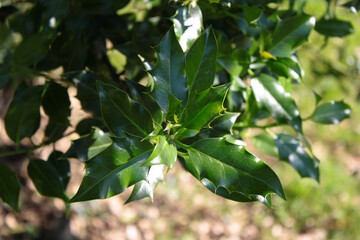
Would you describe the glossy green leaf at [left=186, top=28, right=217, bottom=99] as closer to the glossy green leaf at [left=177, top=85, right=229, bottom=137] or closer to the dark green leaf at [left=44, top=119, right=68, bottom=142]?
the glossy green leaf at [left=177, top=85, right=229, bottom=137]

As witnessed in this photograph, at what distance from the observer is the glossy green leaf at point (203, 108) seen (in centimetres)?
67

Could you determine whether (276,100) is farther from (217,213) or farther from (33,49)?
(217,213)

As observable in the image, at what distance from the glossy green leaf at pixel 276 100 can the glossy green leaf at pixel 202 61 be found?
255mm

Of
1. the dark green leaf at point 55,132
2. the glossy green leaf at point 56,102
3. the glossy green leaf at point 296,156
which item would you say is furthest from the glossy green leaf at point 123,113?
the glossy green leaf at point 296,156

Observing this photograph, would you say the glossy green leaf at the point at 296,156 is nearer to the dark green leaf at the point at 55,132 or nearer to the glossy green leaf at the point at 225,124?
the glossy green leaf at the point at 225,124

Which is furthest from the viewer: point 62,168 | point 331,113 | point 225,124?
point 331,113

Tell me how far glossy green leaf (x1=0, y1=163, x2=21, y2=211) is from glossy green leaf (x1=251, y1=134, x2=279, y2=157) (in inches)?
26.6

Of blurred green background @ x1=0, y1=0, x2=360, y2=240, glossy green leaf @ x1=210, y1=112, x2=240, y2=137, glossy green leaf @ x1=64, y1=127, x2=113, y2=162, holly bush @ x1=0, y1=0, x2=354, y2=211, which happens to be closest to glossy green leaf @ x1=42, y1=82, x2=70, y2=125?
holly bush @ x1=0, y1=0, x2=354, y2=211

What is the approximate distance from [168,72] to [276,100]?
1.12 ft

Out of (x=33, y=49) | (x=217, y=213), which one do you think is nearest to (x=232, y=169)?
(x=33, y=49)

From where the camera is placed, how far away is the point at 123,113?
682 millimetres

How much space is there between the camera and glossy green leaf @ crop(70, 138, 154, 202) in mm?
616

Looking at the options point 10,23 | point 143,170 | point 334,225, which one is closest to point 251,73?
point 143,170

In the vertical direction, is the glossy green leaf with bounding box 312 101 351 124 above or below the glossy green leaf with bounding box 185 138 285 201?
below
